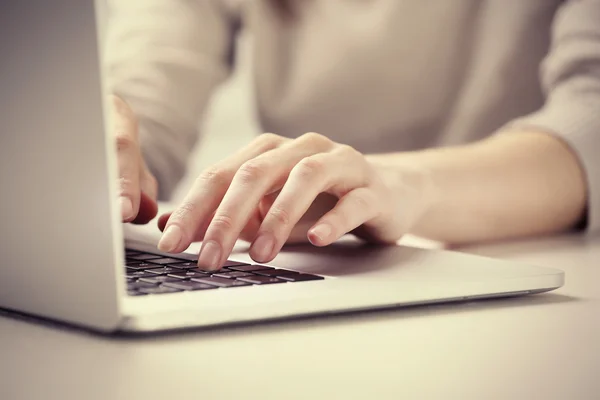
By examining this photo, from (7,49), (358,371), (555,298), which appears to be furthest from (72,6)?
(555,298)

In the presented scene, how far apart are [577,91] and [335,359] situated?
803 millimetres

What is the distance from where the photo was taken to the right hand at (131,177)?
2.13 ft

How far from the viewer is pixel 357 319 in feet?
1.37

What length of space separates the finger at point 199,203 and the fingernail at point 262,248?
58 millimetres

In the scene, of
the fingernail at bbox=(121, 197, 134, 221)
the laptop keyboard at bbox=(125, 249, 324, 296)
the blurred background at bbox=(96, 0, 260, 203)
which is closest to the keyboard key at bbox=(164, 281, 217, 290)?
the laptop keyboard at bbox=(125, 249, 324, 296)

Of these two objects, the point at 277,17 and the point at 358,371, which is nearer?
the point at 358,371

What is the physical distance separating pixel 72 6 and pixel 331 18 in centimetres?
116

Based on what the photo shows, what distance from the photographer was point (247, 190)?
0.54 m

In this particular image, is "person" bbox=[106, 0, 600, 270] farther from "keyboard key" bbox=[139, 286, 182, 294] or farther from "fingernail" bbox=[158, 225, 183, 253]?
"keyboard key" bbox=[139, 286, 182, 294]

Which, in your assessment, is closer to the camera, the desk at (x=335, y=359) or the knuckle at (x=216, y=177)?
the desk at (x=335, y=359)

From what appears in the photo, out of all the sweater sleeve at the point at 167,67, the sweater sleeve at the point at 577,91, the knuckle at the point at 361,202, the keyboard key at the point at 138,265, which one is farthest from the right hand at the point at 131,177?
the sweater sleeve at the point at 577,91

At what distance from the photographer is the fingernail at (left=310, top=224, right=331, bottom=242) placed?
1.70 feet

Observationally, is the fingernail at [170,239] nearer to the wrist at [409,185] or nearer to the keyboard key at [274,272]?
the keyboard key at [274,272]

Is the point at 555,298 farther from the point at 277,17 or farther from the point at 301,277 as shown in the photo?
the point at 277,17
